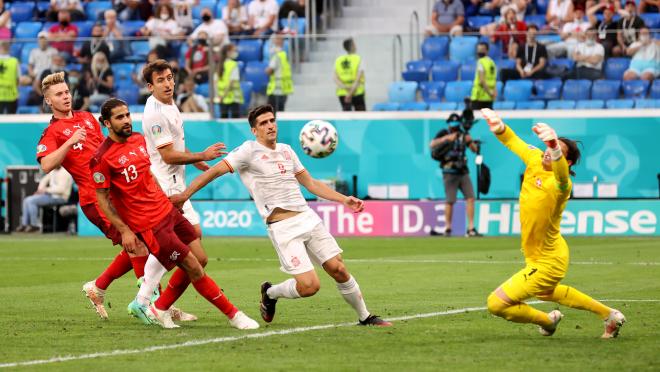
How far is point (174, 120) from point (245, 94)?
16602mm

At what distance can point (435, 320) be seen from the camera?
11820 mm

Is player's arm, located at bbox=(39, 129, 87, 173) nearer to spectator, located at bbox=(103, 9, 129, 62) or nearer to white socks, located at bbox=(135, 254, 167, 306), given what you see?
white socks, located at bbox=(135, 254, 167, 306)

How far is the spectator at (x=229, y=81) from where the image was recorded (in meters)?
28.7

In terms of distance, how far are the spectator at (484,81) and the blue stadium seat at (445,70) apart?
1.58 ft

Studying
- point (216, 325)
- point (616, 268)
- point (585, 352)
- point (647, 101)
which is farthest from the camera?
point (647, 101)

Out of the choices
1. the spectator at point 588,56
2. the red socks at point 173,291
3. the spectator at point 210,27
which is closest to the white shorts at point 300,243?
the red socks at point 173,291

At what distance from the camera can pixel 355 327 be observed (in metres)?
11.3

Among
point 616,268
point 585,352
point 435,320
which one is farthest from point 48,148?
point 616,268

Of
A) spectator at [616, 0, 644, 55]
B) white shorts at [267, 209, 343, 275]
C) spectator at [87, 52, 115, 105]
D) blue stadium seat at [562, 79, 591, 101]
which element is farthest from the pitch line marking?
spectator at [87, 52, 115, 105]

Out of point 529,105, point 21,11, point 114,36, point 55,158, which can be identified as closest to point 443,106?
point 529,105

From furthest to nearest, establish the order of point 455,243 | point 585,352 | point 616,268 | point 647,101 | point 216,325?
point 647,101 < point 455,243 < point 616,268 < point 216,325 < point 585,352

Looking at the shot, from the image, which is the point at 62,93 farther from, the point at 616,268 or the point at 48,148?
the point at 616,268

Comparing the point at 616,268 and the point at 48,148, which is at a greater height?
the point at 48,148

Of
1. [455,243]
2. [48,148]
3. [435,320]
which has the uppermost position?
[48,148]
